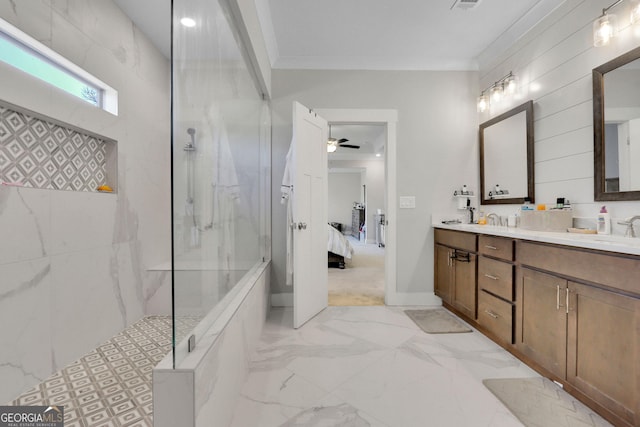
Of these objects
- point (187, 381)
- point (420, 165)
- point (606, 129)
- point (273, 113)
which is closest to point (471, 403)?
point (187, 381)

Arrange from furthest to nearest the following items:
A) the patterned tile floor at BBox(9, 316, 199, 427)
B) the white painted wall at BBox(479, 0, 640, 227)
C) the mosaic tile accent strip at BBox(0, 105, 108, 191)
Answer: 1. the white painted wall at BBox(479, 0, 640, 227)
2. the mosaic tile accent strip at BBox(0, 105, 108, 191)
3. the patterned tile floor at BBox(9, 316, 199, 427)

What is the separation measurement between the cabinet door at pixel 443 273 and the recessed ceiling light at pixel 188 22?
2.67 m

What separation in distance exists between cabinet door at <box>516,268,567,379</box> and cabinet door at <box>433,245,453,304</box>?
0.85 metres

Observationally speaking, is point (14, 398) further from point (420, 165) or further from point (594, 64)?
point (594, 64)

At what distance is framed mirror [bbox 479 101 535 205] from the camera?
2.42 m

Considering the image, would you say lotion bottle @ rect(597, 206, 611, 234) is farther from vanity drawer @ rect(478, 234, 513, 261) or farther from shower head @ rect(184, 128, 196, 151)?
shower head @ rect(184, 128, 196, 151)

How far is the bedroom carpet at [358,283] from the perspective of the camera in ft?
10.4

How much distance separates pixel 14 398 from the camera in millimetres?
1446

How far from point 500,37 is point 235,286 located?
10.8 feet

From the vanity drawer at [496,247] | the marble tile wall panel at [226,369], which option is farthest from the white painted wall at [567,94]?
the marble tile wall panel at [226,369]

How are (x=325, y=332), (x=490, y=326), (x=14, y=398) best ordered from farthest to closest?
(x=325, y=332) → (x=490, y=326) → (x=14, y=398)

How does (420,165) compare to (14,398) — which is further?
(420,165)

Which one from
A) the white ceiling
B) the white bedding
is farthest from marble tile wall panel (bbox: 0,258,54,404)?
the white bedding

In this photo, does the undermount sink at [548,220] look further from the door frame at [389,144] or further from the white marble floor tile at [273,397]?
the white marble floor tile at [273,397]
